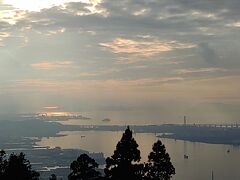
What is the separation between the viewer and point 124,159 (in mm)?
14344

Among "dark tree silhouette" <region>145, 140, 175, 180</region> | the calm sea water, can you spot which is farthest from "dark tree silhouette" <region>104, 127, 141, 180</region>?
the calm sea water

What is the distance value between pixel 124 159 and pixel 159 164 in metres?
2.43

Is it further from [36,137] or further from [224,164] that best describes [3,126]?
[224,164]

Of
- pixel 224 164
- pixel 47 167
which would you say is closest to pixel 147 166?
pixel 47 167

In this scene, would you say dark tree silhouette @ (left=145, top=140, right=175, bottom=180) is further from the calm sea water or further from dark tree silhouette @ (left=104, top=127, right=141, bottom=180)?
the calm sea water

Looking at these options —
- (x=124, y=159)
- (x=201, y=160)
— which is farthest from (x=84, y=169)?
(x=201, y=160)

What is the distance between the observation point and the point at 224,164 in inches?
2653

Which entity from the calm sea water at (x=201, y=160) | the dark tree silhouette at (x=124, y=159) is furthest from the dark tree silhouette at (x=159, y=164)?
the calm sea water at (x=201, y=160)

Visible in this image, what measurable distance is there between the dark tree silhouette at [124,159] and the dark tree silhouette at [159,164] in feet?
6.47

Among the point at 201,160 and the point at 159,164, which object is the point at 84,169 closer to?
the point at 159,164

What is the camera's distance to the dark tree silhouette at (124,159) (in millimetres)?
14180

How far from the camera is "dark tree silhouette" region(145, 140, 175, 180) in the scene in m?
16.2

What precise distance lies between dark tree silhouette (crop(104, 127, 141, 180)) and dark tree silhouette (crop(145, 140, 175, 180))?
6.47ft

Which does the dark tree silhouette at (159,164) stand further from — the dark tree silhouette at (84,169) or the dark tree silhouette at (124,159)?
the dark tree silhouette at (84,169)
